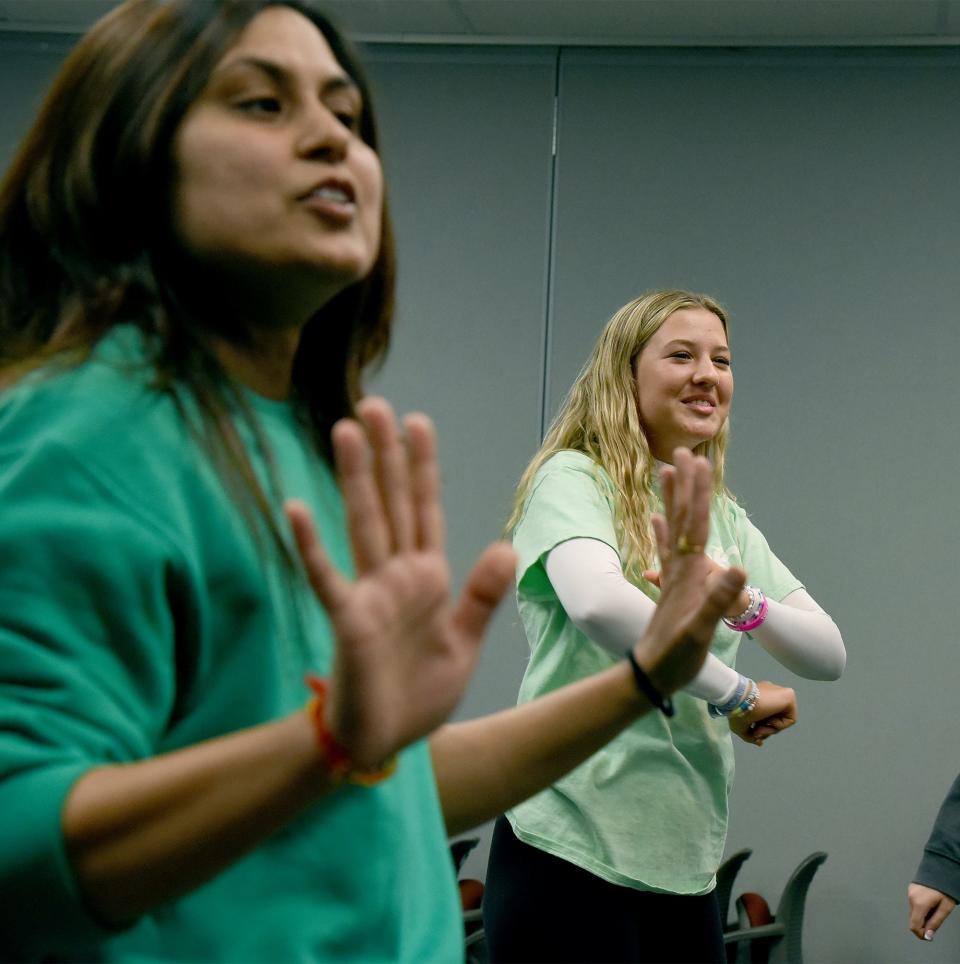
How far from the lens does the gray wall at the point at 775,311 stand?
358 cm

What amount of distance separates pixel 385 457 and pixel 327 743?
15cm

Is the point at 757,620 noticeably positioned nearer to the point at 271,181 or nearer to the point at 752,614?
the point at 752,614

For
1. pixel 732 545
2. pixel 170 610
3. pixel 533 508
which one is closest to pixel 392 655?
pixel 170 610

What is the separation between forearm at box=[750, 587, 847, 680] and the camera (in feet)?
6.31

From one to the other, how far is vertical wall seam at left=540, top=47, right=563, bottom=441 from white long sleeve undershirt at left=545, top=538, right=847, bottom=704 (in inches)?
75.2

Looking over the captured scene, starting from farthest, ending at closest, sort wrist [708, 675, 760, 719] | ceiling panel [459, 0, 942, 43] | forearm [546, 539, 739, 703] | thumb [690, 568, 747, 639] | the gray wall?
ceiling panel [459, 0, 942, 43] < the gray wall < wrist [708, 675, 760, 719] < forearm [546, 539, 739, 703] < thumb [690, 568, 747, 639]

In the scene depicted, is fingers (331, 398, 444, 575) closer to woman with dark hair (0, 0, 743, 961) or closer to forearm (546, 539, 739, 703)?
woman with dark hair (0, 0, 743, 961)

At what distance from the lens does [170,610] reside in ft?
2.28

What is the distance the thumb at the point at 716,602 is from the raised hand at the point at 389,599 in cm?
32

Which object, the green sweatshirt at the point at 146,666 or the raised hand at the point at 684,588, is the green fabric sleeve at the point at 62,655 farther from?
the raised hand at the point at 684,588

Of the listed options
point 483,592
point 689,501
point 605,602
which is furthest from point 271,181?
point 605,602

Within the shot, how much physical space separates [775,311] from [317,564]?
3411 mm

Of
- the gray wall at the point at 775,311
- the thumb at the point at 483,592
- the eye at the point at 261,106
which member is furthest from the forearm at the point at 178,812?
the gray wall at the point at 775,311

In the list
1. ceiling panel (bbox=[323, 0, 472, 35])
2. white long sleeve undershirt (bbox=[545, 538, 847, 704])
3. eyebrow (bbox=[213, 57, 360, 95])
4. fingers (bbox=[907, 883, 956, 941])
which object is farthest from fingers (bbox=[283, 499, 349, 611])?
ceiling panel (bbox=[323, 0, 472, 35])
